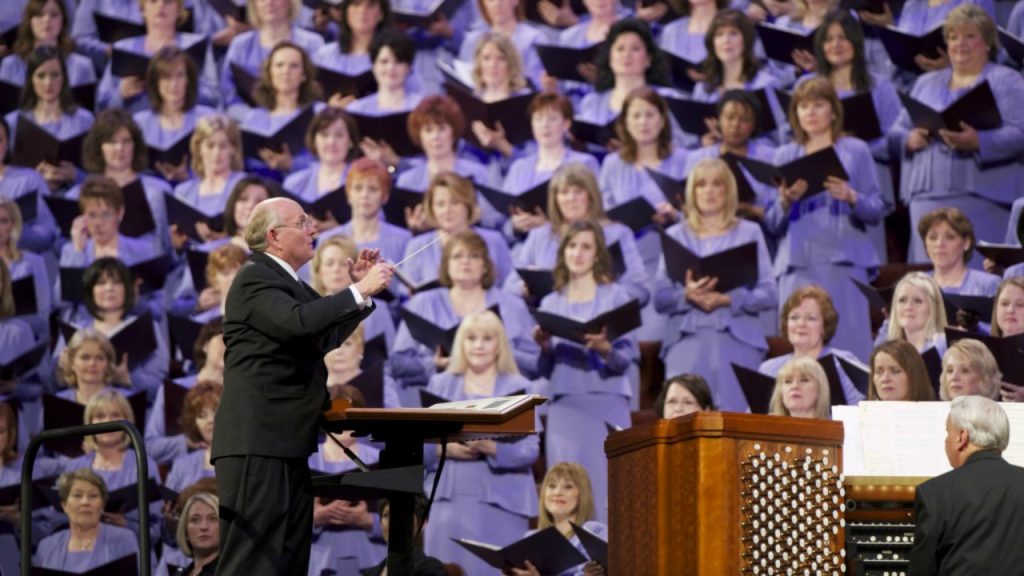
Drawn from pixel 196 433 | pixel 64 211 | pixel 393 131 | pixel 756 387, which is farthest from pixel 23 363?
pixel 756 387

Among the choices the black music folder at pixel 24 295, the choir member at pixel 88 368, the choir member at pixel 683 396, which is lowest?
the choir member at pixel 683 396

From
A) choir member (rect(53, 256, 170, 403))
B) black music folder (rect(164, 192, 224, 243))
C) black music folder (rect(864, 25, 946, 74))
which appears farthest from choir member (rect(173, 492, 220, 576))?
black music folder (rect(864, 25, 946, 74))

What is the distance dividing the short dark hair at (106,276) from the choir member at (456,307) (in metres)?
1.50

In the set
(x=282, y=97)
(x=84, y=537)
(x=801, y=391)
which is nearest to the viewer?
(x=801, y=391)

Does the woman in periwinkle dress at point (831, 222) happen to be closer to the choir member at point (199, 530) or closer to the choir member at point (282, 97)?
the choir member at point (282, 97)

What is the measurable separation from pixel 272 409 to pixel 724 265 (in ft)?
12.7

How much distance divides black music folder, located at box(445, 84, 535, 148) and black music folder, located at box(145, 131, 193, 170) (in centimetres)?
152

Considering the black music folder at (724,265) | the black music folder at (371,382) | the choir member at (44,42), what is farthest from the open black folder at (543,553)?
the choir member at (44,42)

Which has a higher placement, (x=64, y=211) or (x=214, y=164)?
(x=214, y=164)

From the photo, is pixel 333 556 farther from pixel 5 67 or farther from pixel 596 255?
pixel 5 67

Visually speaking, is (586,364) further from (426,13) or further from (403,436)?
(403,436)

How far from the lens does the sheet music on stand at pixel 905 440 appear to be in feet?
13.8

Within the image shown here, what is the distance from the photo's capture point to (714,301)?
23.0 feet

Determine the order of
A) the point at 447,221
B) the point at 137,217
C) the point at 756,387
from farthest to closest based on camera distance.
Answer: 1. the point at 137,217
2. the point at 447,221
3. the point at 756,387
